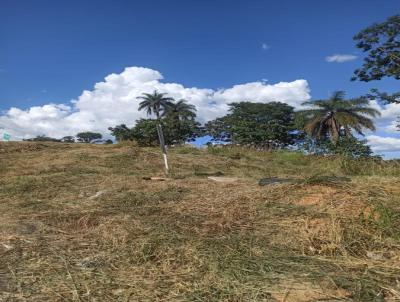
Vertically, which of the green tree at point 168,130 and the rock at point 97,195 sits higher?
the green tree at point 168,130

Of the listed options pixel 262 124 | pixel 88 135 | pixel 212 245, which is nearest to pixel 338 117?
pixel 262 124

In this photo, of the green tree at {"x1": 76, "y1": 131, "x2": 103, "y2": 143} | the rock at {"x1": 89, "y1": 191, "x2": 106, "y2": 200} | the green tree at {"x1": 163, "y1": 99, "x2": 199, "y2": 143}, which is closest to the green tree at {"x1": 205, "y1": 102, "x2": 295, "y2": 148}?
the green tree at {"x1": 163, "y1": 99, "x2": 199, "y2": 143}

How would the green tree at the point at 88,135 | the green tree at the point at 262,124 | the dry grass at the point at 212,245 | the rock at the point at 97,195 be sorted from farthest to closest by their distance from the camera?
1. the green tree at the point at 88,135
2. the green tree at the point at 262,124
3. the rock at the point at 97,195
4. the dry grass at the point at 212,245

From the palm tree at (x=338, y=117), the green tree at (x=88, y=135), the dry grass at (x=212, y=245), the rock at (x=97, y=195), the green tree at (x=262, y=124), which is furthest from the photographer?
the green tree at (x=88, y=135)

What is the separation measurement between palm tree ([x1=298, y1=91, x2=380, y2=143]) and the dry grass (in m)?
27.7

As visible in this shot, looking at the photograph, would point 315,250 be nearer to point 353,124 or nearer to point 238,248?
point 238,248

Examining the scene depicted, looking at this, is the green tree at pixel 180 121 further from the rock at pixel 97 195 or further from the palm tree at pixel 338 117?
the rock at pixel 97 195

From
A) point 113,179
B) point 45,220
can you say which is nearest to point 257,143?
point 113,179

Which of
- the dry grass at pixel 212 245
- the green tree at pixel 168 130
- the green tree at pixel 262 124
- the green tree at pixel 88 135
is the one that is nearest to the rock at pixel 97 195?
the dry grass at pixel 212 245

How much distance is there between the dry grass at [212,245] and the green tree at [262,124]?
131ft

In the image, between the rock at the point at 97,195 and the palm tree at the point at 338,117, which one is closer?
the rock at the point at 97,195

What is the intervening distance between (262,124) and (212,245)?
43158 mm

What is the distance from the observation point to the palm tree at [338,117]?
101 ft

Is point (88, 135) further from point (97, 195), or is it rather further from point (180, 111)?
point (97, 195)
